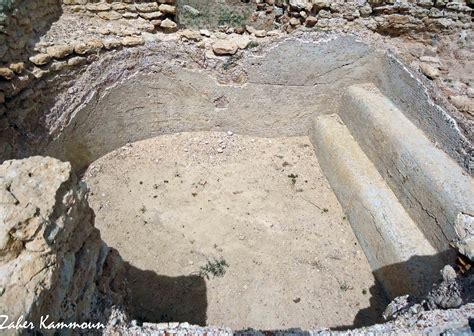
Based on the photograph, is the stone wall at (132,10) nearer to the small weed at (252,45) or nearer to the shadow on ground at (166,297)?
the small weed at (252,45)

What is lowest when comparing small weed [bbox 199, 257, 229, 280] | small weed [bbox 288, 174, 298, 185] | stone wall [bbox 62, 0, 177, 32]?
small weed [bbox 199, 257, 229, 280]

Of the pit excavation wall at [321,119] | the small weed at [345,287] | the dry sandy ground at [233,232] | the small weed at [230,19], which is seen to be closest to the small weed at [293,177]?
the dry sandy ground at [233,232]

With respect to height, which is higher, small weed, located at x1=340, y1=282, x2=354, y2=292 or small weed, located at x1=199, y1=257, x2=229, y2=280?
small weed, located at x1=340, y1=282, x2=354, y2=292

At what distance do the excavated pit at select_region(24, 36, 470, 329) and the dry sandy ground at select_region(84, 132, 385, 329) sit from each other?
14mm

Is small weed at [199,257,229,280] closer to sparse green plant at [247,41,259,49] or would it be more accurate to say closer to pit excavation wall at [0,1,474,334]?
pit excavation wall at [0,1,474,334]

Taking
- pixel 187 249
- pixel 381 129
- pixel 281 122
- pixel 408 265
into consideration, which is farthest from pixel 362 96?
pixel 187 249

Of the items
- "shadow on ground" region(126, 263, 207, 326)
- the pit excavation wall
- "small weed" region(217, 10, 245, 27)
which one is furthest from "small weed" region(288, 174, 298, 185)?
"small weed" region(217, 10, 245, 27)

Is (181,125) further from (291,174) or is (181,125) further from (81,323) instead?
(81,323)

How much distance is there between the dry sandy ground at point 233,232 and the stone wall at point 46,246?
1.48 meters

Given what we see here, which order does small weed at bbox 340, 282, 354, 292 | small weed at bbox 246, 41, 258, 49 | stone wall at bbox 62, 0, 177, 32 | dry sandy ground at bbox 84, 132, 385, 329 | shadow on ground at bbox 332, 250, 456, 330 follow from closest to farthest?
shadow on ground at bbox 332, 250, 456, 330, dry sandy ground at bbox 84, 132, 385, 329, small weed at bbox 340, 282, 354, 292, stone wall at bbox 62, 0, 177, 32, small weed at bbox 246, 41, 258, 49

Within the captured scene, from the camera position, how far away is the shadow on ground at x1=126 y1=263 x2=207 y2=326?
11.8ft

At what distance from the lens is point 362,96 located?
16.9 feet

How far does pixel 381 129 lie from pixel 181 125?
2.69m

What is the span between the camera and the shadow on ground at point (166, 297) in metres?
3.60
